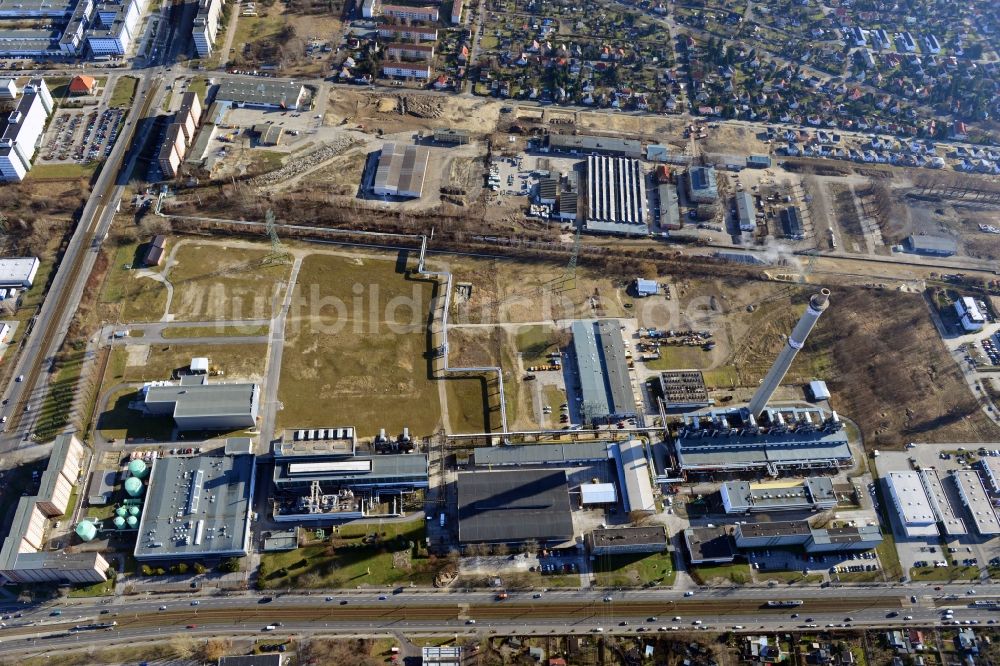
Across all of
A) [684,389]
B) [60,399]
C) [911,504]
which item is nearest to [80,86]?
[60,399]

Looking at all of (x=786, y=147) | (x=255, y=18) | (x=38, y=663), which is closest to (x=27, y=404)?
(x=38, y=663)

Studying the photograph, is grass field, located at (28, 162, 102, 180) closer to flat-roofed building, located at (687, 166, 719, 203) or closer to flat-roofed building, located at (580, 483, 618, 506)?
flat-roofed building, located at (580, 483, 618, 506)

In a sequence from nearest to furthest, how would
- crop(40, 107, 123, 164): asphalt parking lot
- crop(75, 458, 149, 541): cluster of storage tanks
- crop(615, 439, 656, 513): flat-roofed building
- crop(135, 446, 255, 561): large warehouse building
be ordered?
crop(135, 446, 255, 561): large warehouse building < crop(75, 458, 149, 541): cluster of storage tanks < crop(615, 439, 656, 513): flat-roofed building < crop(40, 107, 123, 164): asphalt parking lot

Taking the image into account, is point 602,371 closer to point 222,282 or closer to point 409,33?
point 222,282

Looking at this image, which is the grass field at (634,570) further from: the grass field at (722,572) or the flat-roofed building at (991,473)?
the flat-roofed building at (991,473)

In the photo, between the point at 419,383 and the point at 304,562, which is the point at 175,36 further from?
the point at 304,562

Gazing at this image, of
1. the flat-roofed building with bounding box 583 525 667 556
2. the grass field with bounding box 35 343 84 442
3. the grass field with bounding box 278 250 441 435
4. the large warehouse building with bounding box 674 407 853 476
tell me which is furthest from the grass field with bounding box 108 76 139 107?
the large warehouse building with bounding box 674 407 853 476

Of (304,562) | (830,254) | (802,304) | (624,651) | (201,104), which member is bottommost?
(624,651)
